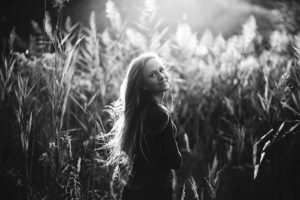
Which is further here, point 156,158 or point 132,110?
point 132,110

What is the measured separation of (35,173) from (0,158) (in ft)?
0.95

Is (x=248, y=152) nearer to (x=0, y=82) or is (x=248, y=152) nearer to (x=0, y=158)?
(x=0, y=158)

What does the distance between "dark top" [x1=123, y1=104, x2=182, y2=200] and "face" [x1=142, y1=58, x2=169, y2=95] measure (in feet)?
0.33

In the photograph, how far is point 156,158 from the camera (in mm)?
1688

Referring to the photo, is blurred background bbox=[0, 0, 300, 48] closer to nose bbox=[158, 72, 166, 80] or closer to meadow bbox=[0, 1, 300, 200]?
meadow bbox=[0, 1, 300, 200]

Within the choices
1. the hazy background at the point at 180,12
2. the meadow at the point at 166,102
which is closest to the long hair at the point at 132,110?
the meadow at the point at 166,102

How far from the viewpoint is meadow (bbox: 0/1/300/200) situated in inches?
77.9

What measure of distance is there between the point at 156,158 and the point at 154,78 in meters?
0.43

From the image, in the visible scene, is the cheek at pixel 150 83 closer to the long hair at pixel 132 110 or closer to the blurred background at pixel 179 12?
the long hair at pixel 132 110

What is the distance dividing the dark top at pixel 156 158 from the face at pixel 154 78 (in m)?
0.10

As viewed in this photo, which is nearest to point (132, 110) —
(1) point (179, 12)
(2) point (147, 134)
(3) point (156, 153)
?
(2) point (147, 134)

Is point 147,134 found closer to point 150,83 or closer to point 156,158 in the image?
point 156,158

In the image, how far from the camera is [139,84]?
71.2 inches

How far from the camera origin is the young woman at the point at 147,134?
167 centimetres
